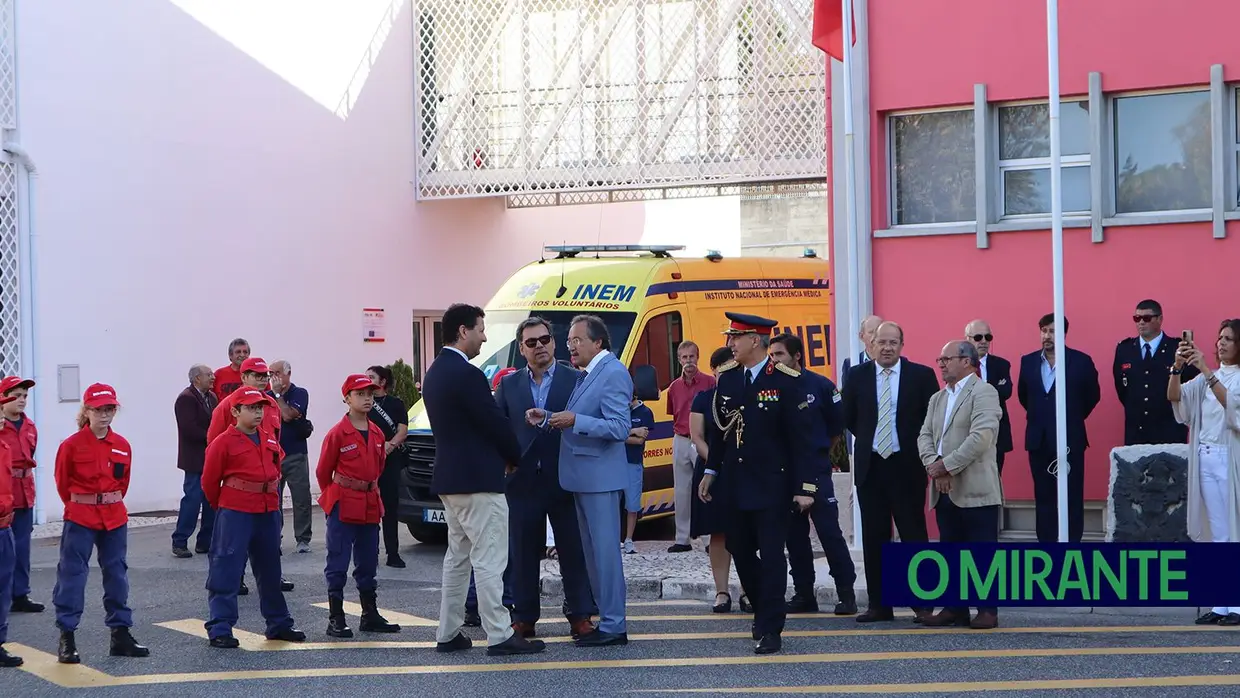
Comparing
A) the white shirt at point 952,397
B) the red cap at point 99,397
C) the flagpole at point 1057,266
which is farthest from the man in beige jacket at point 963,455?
the red cap at point 99,397

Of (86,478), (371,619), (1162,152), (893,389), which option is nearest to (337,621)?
(371,619)

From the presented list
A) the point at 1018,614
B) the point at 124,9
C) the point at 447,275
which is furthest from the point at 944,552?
the point at 447,275

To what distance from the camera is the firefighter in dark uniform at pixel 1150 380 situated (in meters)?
11.2

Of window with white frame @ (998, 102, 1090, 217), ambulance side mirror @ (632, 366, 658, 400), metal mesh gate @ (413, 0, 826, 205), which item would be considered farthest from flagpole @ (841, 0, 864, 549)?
metal mesh gate @ (413, 0, 826, 205)

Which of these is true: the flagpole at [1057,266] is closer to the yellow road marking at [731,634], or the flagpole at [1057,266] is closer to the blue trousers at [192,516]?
the yellow road marking at [731,634]

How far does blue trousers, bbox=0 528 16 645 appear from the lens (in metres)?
9.05

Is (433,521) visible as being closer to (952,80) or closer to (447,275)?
(952,80)

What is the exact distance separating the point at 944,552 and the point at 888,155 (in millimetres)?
4644

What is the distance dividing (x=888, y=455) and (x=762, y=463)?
4.21 ft

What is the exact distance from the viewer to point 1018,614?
10.0m

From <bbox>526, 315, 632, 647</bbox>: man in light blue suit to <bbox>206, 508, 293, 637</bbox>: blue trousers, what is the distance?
1.81 meters

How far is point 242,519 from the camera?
9.41 m

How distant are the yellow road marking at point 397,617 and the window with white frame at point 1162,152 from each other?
6.18m

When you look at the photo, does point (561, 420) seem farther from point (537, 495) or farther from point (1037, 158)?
point (1037, 158)
